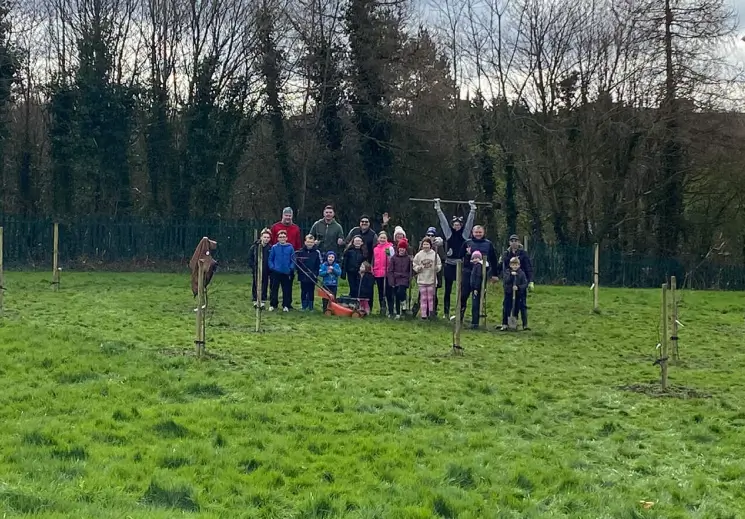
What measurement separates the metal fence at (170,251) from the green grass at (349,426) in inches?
696

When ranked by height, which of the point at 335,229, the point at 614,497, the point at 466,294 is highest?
the point at 335,229

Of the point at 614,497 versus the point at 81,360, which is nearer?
the point at 614,497

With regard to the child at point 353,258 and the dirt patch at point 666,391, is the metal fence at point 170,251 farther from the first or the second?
the dirt patch at point 666,391

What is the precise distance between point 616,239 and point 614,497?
30613 millimetres

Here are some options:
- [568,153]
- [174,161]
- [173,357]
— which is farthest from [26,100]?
[173,357]

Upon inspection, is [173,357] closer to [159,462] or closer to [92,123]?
[159,462]

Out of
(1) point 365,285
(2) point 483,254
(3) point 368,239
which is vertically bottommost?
(1) point 365,285

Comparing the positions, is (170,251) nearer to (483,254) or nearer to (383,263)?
(383,263)

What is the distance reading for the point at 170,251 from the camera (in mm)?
33031

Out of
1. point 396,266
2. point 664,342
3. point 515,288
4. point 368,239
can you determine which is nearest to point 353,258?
point 368,239

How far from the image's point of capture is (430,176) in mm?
36531

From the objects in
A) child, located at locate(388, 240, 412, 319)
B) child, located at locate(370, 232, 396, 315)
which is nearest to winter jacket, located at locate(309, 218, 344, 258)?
child, located at locate(370, 232, 396, 315)

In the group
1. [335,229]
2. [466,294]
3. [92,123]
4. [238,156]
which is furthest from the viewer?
[238,156]

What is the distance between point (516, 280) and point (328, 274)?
12.9 feet
